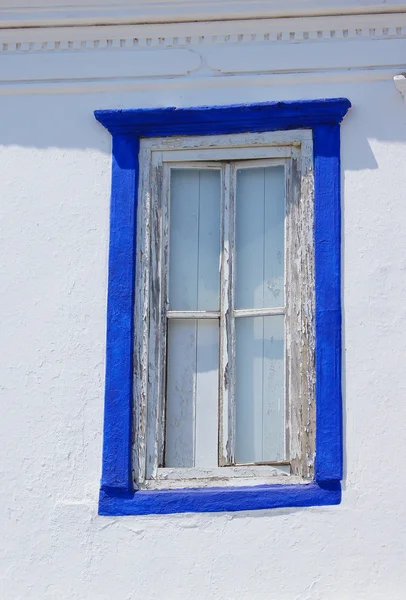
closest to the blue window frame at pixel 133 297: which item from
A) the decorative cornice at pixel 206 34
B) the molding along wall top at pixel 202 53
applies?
the molding along wall top at pixel 202 53

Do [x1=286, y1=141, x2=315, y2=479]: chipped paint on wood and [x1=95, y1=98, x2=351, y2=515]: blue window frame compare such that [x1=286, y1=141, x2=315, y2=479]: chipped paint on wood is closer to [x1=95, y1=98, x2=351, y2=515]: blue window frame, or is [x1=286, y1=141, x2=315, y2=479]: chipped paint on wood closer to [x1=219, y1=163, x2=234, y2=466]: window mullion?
[x1=95, y1=98, x2=351, y2=515]: blue window frame

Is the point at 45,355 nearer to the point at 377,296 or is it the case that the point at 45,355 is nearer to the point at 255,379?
the point at 255,379

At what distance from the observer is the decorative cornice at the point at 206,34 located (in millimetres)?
5164

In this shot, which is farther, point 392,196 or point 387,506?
point 392,196

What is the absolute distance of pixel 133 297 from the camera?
16.3ft

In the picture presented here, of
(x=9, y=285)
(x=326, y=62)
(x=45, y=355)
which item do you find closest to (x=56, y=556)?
(x=45, y=355)

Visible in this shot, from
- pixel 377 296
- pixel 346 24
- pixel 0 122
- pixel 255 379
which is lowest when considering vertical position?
pixel 255 379

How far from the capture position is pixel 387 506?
4.69m

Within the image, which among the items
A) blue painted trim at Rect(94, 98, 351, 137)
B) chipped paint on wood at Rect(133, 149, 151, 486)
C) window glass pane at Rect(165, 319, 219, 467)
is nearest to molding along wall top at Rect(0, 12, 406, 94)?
blue painted trim at Rect(94, 98, 351, 137)

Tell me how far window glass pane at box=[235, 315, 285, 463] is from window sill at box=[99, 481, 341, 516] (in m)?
0.20

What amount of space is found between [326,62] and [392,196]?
671mm

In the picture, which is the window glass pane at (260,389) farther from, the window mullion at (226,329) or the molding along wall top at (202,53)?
the molding along wall top at (202,53)

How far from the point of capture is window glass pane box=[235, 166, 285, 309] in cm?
506

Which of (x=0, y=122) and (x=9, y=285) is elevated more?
(x=0, y=122)
